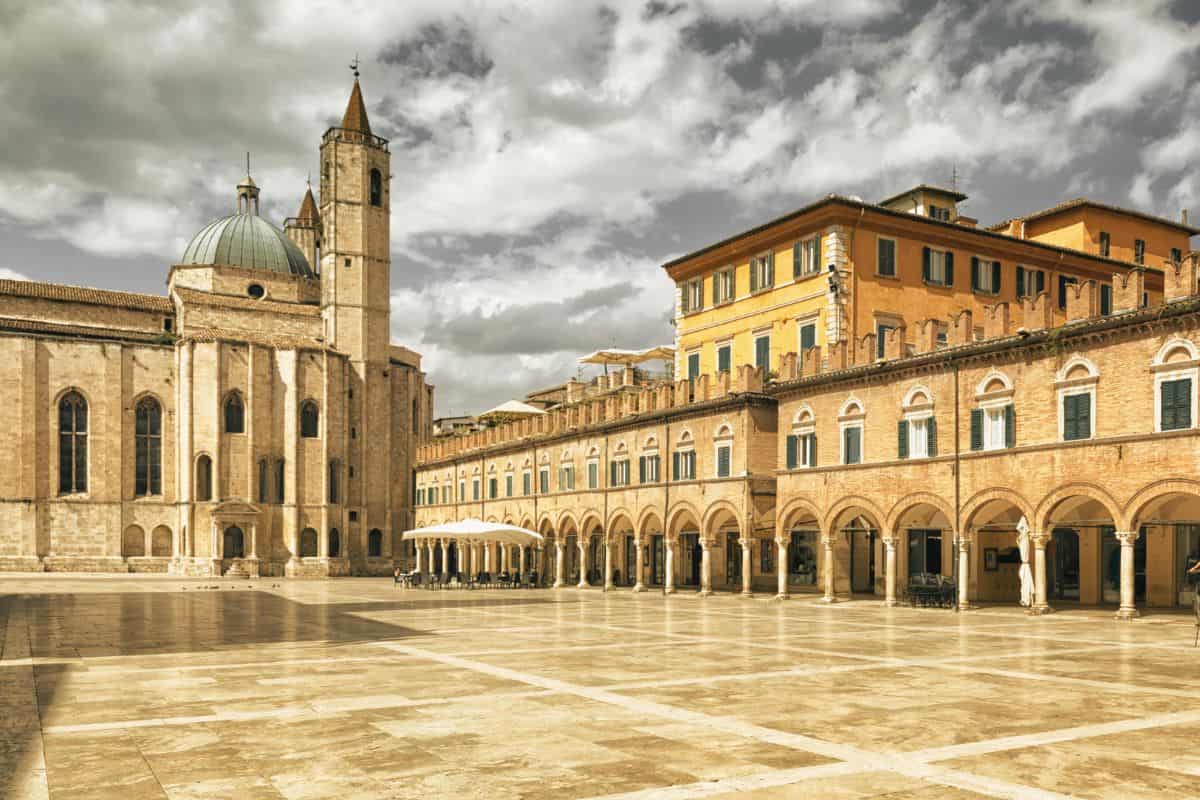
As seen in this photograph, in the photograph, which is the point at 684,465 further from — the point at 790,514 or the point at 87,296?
the point at 87,296

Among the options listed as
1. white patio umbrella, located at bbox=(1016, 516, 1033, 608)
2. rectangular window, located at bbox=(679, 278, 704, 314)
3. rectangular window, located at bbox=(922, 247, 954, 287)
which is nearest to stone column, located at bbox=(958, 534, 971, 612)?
white patio umbrella, located at bbox=(1016, 516, 1033, 608)

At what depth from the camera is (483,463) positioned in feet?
200

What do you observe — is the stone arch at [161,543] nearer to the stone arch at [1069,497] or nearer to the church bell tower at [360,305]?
the church bell tower at [360,305]

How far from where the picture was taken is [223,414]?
6850 cm

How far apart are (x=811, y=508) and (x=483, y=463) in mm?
29601

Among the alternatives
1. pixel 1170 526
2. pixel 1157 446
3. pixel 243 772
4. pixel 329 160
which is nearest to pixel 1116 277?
pixel 1157 446

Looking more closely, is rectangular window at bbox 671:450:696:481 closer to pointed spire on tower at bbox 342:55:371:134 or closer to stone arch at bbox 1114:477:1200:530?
stone arch at bbox 1114:477:1200:530

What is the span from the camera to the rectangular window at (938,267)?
3850 cm

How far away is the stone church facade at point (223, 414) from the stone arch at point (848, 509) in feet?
144

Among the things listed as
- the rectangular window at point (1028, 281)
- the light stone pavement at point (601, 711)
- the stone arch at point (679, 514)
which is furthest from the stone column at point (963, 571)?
the rectangular window at point (1028, 281)

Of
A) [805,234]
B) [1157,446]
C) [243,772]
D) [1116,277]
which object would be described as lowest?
[243,772]

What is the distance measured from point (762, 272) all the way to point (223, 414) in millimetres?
42088

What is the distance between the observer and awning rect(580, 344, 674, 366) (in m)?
61.8

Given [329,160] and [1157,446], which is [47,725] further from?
[329,160]
